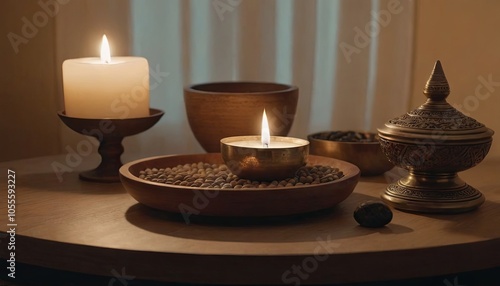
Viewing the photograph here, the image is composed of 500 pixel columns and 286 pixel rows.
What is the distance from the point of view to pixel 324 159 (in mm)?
1163

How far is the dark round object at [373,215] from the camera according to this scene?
94 centimetres

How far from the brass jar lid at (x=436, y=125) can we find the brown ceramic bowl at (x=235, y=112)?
0.28 meters

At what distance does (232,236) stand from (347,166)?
27cm

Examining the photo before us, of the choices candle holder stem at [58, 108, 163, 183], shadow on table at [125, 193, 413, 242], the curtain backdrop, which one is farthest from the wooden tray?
the curtain backdrop

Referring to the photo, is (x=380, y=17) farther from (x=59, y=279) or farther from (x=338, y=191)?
(x=59, y=279)

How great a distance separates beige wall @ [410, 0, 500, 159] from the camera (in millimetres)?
1550
